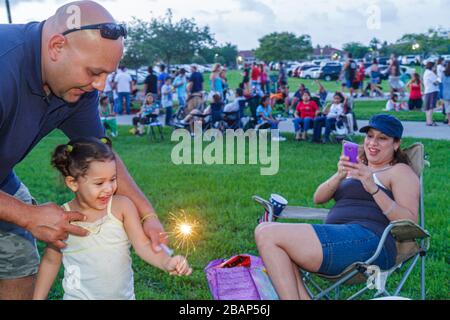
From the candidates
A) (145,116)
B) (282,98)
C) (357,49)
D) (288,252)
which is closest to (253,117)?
(145,116)

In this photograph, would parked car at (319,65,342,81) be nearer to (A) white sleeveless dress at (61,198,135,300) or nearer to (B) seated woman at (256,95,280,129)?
(B) seated woman at (256,95,280,129)

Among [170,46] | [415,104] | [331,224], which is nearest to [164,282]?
[331,224]

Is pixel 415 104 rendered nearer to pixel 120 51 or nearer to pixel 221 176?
pixel 221 176

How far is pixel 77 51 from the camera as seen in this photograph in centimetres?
246

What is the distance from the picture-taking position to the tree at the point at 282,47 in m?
61.7

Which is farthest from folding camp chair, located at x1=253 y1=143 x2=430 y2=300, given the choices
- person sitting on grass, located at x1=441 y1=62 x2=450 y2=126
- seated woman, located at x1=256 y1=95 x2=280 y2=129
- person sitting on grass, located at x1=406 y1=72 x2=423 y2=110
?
person sitting on grass, located at x1=406 y1=72 x2=423 y2=110

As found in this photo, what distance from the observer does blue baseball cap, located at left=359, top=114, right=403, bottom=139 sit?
414 cm

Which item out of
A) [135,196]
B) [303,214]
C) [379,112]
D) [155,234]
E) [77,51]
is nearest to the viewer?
[77,51]

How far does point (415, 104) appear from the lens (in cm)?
1900

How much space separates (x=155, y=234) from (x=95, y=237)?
0.29m

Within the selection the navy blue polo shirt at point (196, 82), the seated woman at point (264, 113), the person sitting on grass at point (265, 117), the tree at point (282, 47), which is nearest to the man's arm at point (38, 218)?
the person sitting on grass at point (265, 117)

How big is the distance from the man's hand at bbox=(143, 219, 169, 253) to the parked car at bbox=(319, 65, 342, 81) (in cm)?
3986

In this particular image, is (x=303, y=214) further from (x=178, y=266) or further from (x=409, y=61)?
(x=409, y=61)

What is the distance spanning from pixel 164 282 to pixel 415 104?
633 inches
